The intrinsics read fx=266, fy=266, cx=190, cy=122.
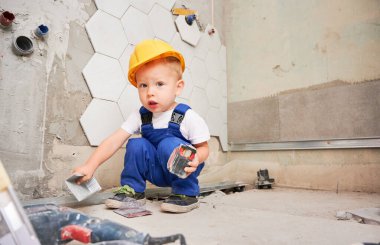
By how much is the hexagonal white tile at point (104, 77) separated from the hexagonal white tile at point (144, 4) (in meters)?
0.37

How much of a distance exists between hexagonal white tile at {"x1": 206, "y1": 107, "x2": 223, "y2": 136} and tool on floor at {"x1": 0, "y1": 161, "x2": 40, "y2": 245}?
4.89 ft

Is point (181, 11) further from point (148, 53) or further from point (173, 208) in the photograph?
point (173, 208)

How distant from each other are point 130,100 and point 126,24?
40 cm

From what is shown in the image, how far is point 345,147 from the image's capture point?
1442 mm

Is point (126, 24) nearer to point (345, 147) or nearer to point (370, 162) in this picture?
point (345, 147)

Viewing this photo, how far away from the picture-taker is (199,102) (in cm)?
177

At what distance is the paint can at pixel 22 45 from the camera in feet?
3.17

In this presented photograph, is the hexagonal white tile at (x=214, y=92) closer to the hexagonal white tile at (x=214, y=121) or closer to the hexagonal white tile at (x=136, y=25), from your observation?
the hexagonal white tile at (x=214, y=121)

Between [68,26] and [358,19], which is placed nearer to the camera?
[68,26]

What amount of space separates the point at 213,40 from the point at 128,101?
93 cm

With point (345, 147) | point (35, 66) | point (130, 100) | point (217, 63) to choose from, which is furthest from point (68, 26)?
point (345, 147)

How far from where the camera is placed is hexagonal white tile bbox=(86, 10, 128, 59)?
123 cm

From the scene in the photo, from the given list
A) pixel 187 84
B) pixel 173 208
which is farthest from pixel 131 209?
pixel 187 84

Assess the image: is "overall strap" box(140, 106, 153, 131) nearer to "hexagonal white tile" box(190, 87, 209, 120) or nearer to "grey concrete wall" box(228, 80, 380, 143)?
"hexagonal white tile" box(190, 87, 209, 120)
